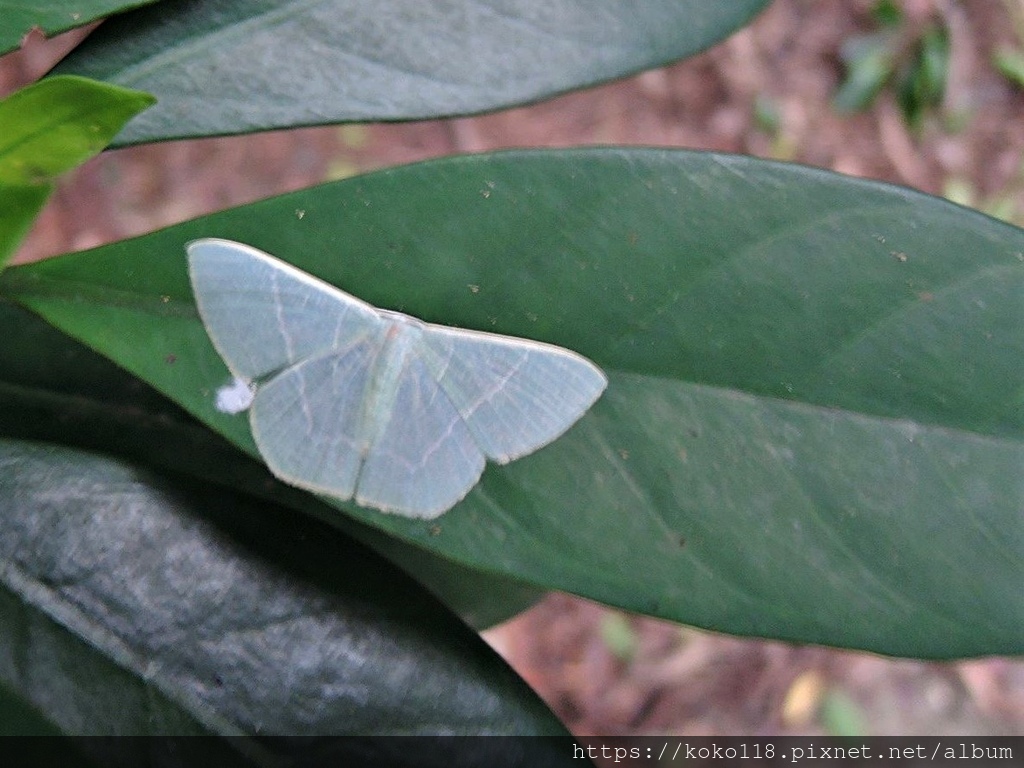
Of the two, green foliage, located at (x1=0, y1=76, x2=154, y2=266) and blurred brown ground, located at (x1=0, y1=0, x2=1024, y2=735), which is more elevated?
green foliage, located at (x1=0, y1=76, x2=154, y2=266)

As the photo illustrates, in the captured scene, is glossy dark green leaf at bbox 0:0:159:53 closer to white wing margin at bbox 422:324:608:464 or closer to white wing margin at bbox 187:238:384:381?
white wing margin at bbox 187:238:384:381

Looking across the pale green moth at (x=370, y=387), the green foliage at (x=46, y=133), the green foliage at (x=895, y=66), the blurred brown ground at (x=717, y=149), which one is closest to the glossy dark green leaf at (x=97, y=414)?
the pale green moth at (x=370, y=387)

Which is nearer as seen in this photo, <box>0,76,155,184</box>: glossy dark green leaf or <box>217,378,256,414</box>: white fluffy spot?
<box>0,76,155,184</box>: glossy dark green leaf

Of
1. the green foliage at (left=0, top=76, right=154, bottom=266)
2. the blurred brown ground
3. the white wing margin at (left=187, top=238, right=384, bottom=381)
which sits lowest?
the blurred brown ground

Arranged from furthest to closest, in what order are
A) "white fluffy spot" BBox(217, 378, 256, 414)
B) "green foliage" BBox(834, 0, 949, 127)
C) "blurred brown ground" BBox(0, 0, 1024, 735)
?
"green foliage" BBox(834, 0, 949, 127)
"blurred brown ground" BBox(0, 0, 1024, 735)
"white fluffy spot" BBox(217, 378, 256, 414)

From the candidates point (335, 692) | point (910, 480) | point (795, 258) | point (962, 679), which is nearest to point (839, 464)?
point (910, 480)

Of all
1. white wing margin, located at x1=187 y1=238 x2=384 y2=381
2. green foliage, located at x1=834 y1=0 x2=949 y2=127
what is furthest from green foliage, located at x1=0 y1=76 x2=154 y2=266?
green foliage, located at x1=834 y1=0 x2=949 y2=127

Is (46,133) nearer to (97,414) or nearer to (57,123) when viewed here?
(57,123)
